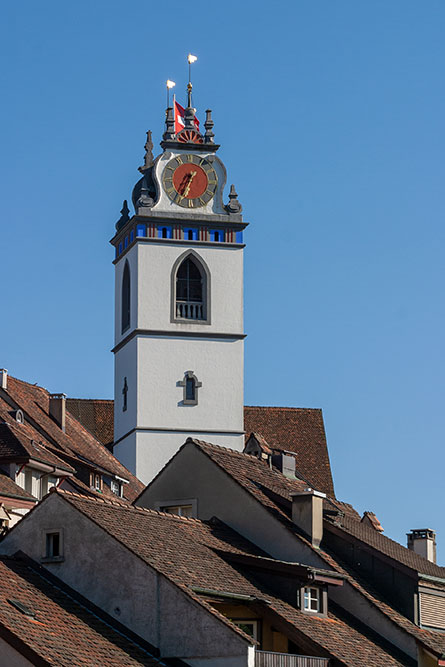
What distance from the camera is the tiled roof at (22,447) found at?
55812mm

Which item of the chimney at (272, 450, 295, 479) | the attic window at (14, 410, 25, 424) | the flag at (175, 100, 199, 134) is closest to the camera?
the chimney at (272, 450, 295, 479)

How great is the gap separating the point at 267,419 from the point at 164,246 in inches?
479

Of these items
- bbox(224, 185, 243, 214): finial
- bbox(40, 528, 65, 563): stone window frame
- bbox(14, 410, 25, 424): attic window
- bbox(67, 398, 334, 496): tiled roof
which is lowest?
bbox(40, 528, 65, 563): stone window frame

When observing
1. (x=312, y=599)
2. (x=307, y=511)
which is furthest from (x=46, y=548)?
(x=307, y=511)

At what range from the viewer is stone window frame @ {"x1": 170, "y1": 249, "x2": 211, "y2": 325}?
8625cm

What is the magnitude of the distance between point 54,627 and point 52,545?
152 inches

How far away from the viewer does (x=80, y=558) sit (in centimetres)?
3334

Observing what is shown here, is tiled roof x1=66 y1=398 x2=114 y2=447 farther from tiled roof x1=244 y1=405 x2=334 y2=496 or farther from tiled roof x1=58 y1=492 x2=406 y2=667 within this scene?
tiled roof x1=58 y1=492 x2=406 y2=667

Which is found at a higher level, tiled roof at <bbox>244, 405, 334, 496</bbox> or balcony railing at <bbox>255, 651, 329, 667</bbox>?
tiled roof at <bbox>244, 405, 334, 496</bbox>

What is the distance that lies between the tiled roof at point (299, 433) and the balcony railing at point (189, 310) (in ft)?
25.0

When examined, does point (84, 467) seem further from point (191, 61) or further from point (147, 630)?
point (191, 61)

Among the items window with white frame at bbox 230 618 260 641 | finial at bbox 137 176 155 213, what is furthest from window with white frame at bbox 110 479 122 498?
window with white frame at bbox 230 618 260 641

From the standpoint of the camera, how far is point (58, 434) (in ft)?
218

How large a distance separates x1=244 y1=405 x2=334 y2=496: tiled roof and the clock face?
12.4 metres
